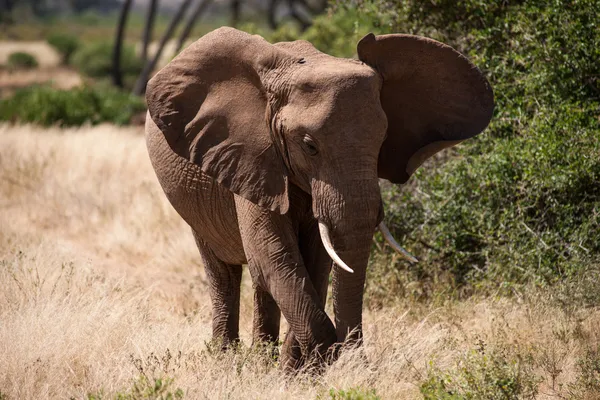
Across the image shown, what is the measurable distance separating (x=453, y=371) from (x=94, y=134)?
10834 millimetres

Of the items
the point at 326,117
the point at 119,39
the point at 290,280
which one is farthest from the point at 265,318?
the point at 119,39

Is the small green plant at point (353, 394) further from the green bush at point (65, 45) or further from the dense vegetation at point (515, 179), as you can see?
the green bush at point (65, 45)

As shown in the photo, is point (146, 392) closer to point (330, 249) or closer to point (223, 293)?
point (330, 249)

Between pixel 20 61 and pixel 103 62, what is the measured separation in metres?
4.97

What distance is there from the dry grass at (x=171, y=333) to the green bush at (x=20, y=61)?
31207mm

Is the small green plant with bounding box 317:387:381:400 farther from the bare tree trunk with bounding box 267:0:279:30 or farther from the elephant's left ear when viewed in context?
the bare tree trunk with bounding box 267:0:279:30

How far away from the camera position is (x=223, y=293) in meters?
6.27

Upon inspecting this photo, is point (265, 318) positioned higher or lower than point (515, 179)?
lower

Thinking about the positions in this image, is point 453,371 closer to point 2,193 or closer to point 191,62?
point 191,62

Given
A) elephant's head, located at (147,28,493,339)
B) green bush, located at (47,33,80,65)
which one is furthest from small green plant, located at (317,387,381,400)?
green bush, located at (47,33,80,65)

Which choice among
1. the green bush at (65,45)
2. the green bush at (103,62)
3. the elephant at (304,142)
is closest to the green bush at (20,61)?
the green bush at (103,62)

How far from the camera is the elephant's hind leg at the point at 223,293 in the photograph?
6246 millimetres

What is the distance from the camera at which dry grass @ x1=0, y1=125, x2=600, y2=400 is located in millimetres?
5152

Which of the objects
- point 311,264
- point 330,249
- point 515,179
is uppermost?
point 330,249
